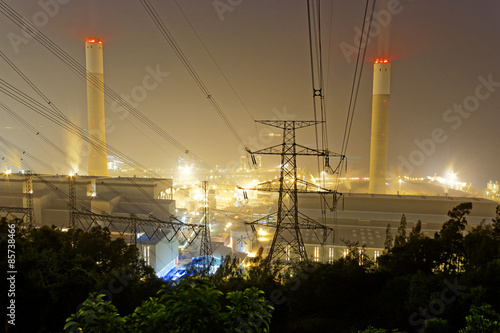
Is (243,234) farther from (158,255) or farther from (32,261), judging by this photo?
(32,261)

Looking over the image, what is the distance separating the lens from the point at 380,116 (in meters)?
19.1

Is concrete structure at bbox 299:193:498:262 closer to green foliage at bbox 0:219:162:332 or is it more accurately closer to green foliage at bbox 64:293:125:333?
green foliage at bbox 0:219:162:332

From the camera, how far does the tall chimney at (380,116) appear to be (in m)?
19.0

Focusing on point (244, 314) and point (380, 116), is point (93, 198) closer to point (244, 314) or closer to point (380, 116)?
point (244, 314)

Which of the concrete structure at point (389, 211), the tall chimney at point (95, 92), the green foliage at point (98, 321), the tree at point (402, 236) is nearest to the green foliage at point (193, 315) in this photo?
the green foliage at point (98, 321)

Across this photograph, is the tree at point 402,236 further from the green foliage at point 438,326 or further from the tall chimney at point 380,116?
the tall chimney at point 380,116

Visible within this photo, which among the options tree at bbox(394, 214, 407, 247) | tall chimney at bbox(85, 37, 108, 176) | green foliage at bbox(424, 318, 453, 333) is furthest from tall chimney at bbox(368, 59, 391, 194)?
green foliage at bbox(424, 318, 453, 333)

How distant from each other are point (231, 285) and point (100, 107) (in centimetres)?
1692

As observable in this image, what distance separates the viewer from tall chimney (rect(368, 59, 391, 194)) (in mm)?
19047

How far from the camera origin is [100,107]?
18.9m

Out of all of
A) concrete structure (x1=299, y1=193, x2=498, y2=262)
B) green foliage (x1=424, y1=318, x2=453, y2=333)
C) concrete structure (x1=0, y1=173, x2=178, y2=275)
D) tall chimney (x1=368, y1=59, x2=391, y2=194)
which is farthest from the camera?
tall chimney (x1=368, y1=59, x2=391, y2=194)

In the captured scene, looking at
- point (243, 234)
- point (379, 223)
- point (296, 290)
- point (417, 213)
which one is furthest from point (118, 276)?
point (417, 213)

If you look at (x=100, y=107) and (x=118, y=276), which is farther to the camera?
(x=100, y=107)

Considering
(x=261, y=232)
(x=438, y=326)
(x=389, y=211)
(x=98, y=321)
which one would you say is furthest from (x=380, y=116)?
(x=98, y=321)
